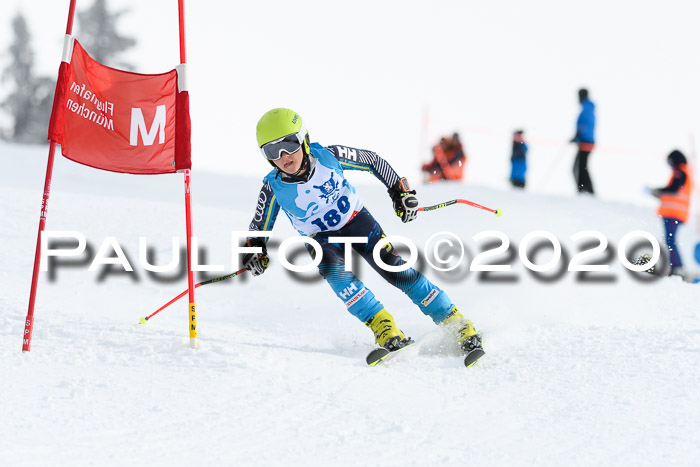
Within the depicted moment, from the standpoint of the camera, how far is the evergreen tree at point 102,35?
2680 cm

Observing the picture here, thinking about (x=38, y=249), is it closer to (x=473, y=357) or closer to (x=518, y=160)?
(x=473, y=357)

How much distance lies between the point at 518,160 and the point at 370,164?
9192 millimetres

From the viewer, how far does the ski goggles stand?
404cm

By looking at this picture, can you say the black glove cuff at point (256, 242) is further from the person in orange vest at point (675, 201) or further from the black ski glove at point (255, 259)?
the person in orange vest at point (675, 201)

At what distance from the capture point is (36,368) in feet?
11.5

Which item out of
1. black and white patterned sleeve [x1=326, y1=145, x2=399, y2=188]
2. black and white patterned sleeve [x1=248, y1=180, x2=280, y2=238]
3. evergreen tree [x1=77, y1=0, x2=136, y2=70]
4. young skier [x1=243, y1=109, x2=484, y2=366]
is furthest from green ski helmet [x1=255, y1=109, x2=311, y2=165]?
evergreen tree [x1=77, y1=0, x2=136, y2=70]

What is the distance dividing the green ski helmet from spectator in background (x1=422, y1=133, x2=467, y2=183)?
10.1m

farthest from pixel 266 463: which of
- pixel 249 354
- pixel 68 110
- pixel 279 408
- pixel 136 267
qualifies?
pixel 136 267

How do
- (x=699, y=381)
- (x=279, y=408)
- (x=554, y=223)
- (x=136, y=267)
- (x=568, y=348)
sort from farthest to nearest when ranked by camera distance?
(x=554, y=223)
(x=136, y=267)
(x=568, y=348)
(x=699, y=381)
(x=279, y=408)

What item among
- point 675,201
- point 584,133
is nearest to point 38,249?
point 675,201

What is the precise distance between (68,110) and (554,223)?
660 centimetres

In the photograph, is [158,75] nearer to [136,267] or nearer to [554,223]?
[136,267]

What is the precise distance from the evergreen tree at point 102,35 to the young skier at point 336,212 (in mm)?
24691

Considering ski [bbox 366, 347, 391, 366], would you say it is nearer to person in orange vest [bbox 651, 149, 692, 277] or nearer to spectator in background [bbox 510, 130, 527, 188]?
person in orange vest [bbox 651, 149, 692, 277]
